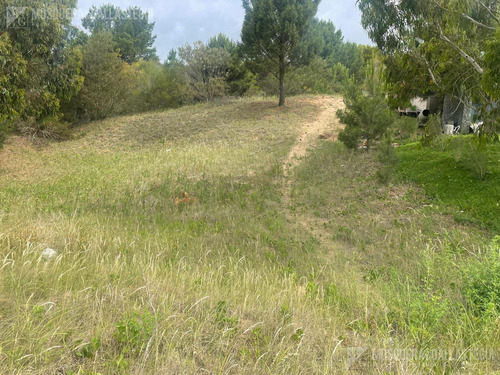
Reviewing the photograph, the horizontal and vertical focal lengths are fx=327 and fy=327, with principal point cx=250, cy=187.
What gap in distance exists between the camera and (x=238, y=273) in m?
3.93

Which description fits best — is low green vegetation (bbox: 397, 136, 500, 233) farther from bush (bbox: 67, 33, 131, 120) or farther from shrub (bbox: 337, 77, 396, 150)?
bush (bbox: 67, 33, 131, 120)

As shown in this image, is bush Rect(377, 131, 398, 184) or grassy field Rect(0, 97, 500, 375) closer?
grassy field Rect(0, 97, 500, 375)

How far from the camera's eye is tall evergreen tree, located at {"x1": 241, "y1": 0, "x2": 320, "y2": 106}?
69.3 ft

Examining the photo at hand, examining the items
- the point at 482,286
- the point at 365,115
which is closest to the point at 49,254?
the point at 482,286

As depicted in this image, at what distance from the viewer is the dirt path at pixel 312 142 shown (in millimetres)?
8031

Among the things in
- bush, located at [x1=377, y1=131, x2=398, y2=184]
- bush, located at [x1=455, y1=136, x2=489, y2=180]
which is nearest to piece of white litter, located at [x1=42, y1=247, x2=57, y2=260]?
bush, located at [x1=377, y1=131, x2=398, y2=184]

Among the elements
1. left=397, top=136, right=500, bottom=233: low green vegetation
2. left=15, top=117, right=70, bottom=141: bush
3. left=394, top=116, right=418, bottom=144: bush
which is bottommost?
left=397, top=136, right=500, bottom=233: low green vegetation

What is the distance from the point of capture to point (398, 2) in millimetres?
8391

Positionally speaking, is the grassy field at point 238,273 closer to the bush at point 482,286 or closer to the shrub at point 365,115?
the bush at point 482,286

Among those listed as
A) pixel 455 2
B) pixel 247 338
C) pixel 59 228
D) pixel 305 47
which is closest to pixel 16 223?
pixel 59 228

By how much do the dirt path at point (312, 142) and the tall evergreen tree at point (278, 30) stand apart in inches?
175

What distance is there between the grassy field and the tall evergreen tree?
11952 mm

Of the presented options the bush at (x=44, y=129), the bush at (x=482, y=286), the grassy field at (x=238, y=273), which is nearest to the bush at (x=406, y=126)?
the grassy field at (x=238, y=273)

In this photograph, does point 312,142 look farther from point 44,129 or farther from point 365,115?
point 44,129
